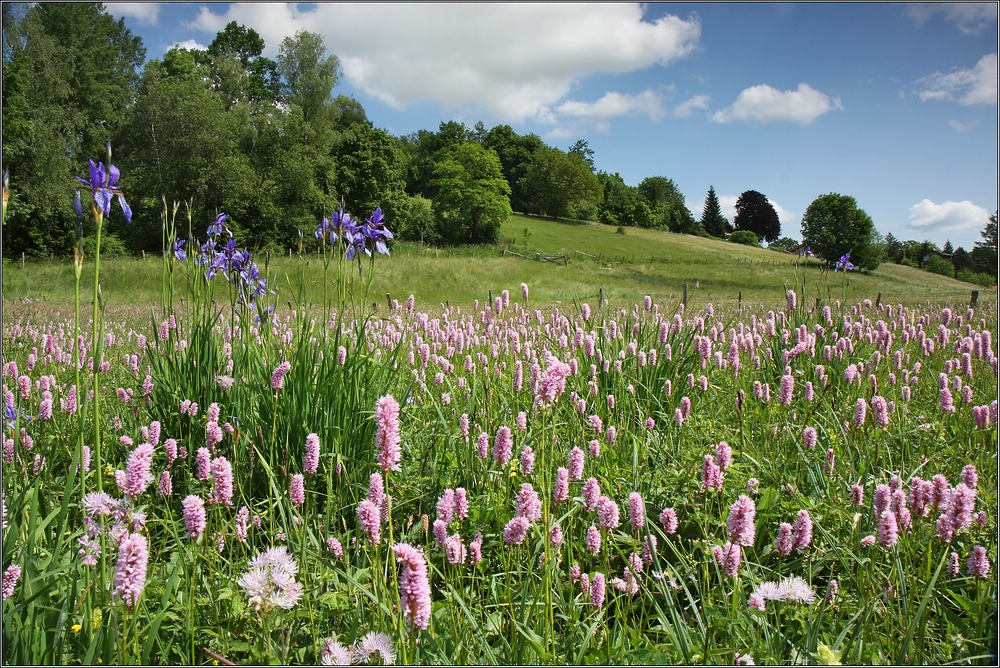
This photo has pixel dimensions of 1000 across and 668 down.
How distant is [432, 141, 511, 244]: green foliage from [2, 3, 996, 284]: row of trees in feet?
0.45

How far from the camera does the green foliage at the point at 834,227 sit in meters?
8.80

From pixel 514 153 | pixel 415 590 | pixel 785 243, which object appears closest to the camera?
pixel 415 590

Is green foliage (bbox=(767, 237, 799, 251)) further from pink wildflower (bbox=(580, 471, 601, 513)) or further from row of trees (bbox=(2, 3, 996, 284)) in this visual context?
pink wildflower (bbox=(580, 471, 601, 513))

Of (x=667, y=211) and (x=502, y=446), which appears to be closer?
(x=502, y=446)

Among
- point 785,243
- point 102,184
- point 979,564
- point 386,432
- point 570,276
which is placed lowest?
point 979,564

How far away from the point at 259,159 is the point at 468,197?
1957cm

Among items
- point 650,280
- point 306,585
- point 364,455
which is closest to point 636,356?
point 364,455

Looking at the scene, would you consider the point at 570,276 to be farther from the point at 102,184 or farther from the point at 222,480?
the point at 222,480

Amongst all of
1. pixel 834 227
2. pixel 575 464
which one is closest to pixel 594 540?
pixel 575 464

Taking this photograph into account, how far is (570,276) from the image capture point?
3375cm

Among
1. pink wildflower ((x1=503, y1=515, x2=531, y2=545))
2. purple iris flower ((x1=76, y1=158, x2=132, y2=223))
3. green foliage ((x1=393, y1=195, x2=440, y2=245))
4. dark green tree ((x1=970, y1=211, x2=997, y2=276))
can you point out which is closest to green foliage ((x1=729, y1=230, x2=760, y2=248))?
dark green tree ((x1=970, y1=211, x2=997, y2=276))

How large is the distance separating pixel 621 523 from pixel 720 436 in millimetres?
1277

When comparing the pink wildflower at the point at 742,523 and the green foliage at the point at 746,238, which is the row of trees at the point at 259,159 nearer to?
the green foliage at the point at 746,238

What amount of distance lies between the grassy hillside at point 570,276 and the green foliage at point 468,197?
261 centimetres
